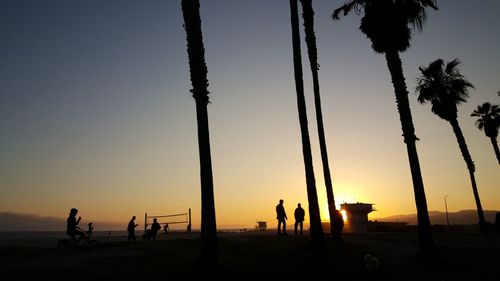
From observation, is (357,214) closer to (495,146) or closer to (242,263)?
(495,146)

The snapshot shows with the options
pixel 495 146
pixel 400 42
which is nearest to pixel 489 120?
pixel 495 146

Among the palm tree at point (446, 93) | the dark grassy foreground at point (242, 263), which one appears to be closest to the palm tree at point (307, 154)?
the dark grassy foreground at point (242, 263)

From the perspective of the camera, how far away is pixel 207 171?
1348cm

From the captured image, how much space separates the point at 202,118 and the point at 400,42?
12.0 m

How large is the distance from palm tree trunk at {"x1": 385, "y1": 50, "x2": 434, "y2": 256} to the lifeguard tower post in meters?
25.0

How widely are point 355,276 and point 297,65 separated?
8680mm

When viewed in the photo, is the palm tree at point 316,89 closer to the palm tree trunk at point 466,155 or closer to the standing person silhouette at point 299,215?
the standing person silhouette at point 299,215

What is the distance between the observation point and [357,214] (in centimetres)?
4319

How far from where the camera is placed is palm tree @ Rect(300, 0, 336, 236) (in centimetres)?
1978

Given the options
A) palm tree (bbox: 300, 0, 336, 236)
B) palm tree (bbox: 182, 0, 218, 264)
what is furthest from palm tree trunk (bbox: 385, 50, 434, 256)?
palm tree (bbox: 182, 0, 218, 264)

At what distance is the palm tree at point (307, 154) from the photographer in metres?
15.4

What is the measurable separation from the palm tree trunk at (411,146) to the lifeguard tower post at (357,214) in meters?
25.0

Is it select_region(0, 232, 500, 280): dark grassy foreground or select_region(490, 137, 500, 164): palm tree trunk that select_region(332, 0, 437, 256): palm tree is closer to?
select_region(0, 232, 500, 280): dark grassy foreground

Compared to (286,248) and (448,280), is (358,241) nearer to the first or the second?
(286,248)
